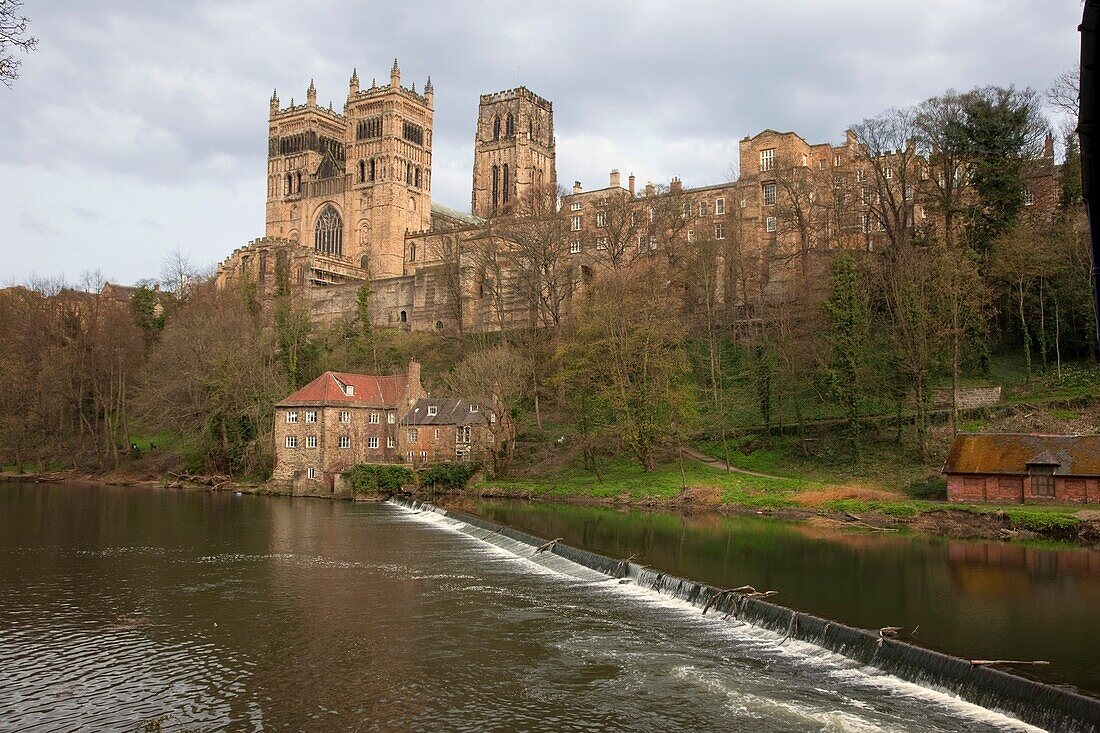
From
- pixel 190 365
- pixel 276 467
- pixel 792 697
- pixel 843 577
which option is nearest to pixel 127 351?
pixel 190 365

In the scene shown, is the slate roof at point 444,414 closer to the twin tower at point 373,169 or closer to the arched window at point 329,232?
the twin tower at point 373,169

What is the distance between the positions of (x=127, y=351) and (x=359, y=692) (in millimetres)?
62811

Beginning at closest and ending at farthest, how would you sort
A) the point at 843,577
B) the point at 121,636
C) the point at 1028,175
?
the point at 121,636 → the point at 843,577 → the point at 1028,175

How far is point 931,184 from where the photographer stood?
56.2m

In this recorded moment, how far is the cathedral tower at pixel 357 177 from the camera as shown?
340 ft

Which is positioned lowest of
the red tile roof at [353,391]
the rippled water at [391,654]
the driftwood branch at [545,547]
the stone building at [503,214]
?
the rippled water at [391,654]

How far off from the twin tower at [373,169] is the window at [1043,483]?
7330 centimetres

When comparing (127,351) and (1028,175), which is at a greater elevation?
(1028,175)

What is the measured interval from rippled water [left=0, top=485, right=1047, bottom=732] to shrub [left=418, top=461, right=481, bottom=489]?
22777 mm

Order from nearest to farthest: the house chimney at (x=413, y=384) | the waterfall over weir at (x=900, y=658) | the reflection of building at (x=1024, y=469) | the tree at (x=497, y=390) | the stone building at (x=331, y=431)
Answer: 1. the waterfall over weir at (x=900, y=658)
2. the reflection of building at (x=1024, y=469)
3. the tree at (x=497, y=390)
4. the stone building at (x=331, y=431)
5. the house chimney at (x=413, y=384)

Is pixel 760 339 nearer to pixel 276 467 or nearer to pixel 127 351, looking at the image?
pixel 276 467

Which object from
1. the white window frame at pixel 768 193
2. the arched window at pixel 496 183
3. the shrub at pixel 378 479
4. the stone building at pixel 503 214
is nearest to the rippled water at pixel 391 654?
the shrub at pixel 378 479

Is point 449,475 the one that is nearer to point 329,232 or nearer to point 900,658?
point 900,658

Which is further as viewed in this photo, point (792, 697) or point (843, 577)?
point (843, 577)
